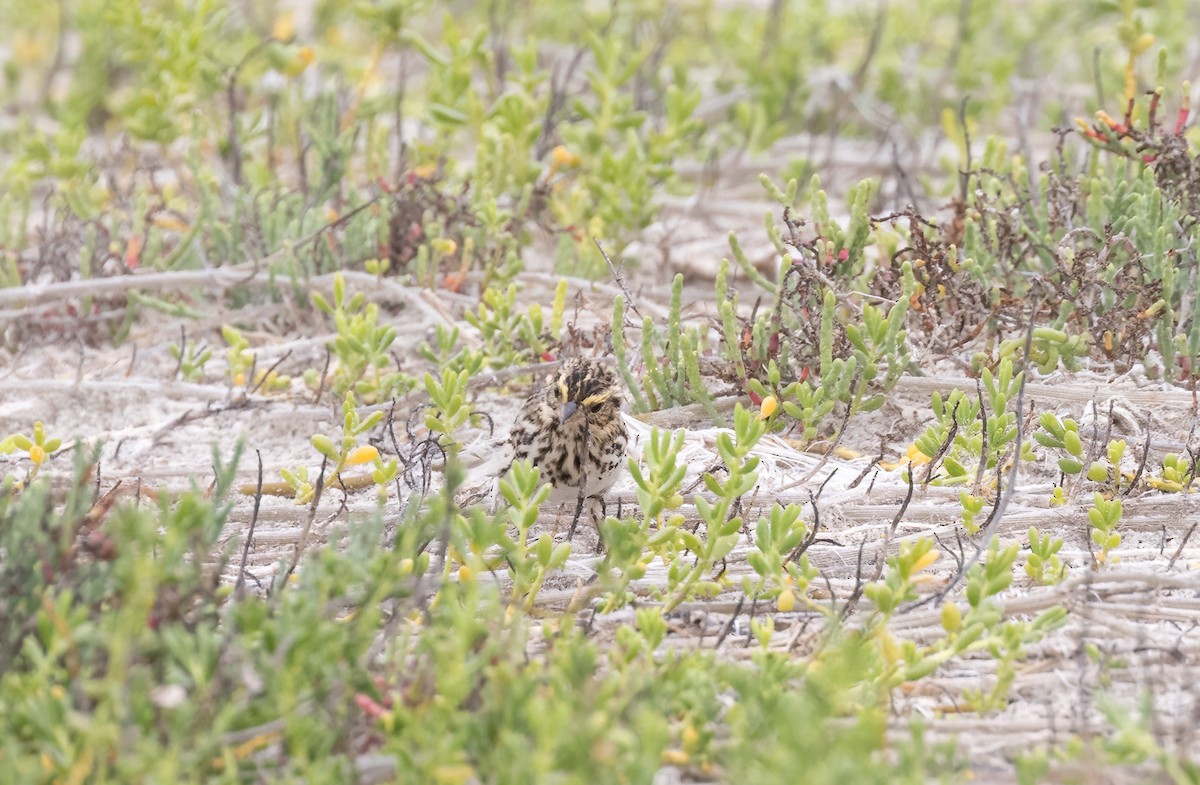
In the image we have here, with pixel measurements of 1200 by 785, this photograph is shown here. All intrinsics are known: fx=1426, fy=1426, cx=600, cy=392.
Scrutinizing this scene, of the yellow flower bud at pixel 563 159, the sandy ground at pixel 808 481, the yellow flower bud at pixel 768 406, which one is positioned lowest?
the sandy ground at pixel 808 481

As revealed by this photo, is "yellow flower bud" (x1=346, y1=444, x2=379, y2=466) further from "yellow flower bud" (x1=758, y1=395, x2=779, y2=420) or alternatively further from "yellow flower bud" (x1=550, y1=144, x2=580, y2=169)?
"yellow flower bud" (x1=550, y1=144, x2=580, y2=169)

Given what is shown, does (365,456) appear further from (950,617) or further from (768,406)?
(950,617)

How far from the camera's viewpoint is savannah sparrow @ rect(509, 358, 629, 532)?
430cm

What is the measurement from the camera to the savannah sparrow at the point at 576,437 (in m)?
4.30

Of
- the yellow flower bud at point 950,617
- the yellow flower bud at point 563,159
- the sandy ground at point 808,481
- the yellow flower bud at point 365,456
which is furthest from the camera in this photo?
the yellow flower bud at point 563,159

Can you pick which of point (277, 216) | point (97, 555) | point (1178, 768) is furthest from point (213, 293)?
point (1178, 768)

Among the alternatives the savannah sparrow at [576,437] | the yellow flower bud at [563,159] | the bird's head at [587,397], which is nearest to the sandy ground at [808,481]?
the savannah sparrow at [576,437]

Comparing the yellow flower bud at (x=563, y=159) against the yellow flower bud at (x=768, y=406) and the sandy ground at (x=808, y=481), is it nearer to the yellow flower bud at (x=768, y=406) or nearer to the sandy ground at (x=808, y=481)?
the sandy ground at (x=808, y=481)

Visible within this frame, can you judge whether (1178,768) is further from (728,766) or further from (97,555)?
(97,555)

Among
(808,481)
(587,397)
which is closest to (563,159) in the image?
(587,397)

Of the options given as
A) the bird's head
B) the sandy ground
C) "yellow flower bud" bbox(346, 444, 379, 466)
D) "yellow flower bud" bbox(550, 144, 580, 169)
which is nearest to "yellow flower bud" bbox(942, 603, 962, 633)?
the sandy ground

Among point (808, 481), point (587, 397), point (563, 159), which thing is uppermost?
point (563, 159)

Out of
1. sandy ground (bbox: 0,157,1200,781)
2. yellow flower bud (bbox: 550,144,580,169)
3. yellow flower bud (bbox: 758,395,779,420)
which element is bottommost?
sandy ground (bbox: 0,157,1200,781)

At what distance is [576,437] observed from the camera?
4391 mm
